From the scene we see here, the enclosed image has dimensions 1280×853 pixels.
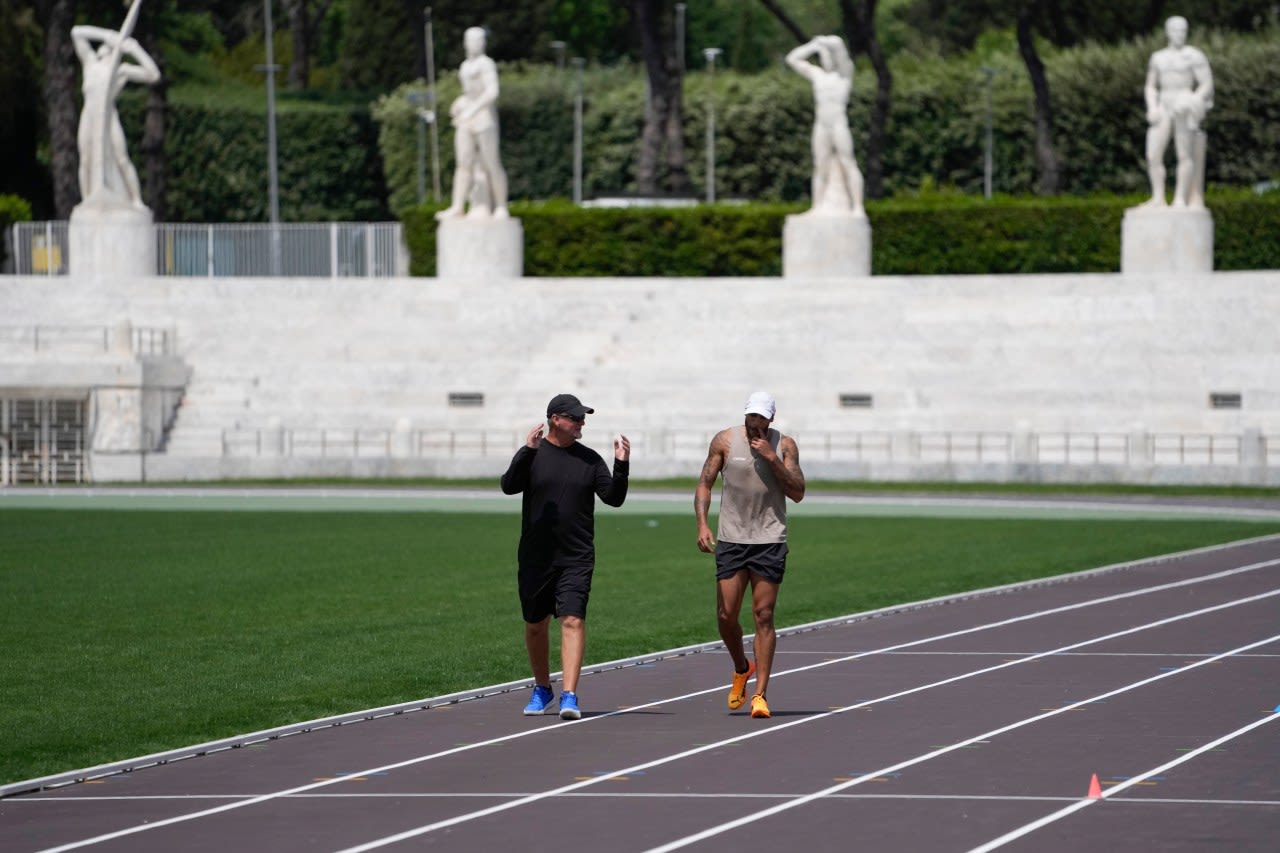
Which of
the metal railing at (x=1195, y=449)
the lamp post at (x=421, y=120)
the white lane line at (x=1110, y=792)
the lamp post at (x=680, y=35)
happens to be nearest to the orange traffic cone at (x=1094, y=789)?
the white lane line at (x=1110, y=792)

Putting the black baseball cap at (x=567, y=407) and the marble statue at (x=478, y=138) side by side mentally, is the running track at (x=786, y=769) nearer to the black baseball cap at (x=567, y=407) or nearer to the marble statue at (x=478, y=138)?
the black baseball cap at (x=567, y=407)

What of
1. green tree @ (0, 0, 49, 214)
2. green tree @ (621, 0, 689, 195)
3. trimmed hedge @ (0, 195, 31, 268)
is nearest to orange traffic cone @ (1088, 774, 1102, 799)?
trimmed hedge @ (0, 195, 31, 268)

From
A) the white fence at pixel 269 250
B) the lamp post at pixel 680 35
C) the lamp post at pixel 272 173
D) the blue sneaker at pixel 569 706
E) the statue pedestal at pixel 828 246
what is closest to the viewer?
the blue sneaker at pixel 569 706

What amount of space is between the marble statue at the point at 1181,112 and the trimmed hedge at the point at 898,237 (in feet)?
5.04

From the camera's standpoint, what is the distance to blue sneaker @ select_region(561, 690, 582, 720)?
12789mm

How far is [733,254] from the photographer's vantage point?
49375 mm

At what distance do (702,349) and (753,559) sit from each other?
31.3 metres

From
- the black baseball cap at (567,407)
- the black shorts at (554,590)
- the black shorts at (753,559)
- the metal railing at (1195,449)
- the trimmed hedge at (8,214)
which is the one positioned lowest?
the black shorts at (554,590)

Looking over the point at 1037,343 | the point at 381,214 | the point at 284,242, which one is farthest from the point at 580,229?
the point at 381,214

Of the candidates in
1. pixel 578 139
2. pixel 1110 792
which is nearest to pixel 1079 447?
pixel 578 139

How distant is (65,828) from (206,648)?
6.42 metres

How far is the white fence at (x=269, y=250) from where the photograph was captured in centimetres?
5050

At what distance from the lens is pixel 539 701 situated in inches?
515

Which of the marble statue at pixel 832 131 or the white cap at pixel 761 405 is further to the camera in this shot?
the marble statue at pixel 832 131
